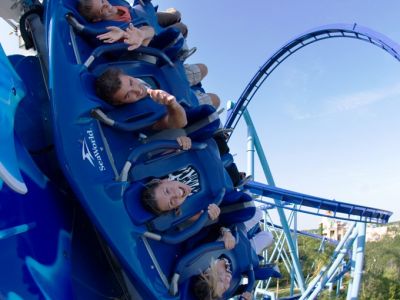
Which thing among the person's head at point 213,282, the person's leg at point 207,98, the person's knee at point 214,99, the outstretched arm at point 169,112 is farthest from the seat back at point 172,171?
the person's knee at point 214,99

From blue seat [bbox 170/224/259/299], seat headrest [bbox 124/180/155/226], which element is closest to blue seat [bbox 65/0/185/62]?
seat headrest [bbox 124/180/155/226]

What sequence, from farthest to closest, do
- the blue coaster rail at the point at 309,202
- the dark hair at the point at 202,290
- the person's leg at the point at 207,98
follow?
the blue coaster rail at the point at 309,202, the person's leg at the point at 207,98, the dark hair at the point at 202,290

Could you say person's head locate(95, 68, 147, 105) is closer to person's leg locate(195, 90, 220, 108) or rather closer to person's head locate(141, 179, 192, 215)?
person's head locate(141, 179, 192, 215)

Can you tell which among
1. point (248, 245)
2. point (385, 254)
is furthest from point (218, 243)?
point (385, 254)

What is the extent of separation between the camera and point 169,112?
6.77 ft

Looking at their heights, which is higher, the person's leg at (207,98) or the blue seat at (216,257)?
the person's leg at (207,98)

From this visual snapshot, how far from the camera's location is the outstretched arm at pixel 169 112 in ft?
6.55

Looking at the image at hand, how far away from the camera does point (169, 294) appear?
1.83 meters

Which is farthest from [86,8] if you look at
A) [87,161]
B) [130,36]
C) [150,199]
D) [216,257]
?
[216,257]

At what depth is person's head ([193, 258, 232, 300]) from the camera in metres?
1.90

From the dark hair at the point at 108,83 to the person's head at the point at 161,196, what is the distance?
1.41 feet

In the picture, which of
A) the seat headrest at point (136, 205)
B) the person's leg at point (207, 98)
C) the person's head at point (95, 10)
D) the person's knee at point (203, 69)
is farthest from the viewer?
the person's knee at point (203, 69)

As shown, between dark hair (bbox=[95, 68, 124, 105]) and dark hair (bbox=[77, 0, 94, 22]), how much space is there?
0.36m

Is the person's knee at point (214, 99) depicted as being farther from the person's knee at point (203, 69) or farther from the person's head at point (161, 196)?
the person's head at point (161, 196)
